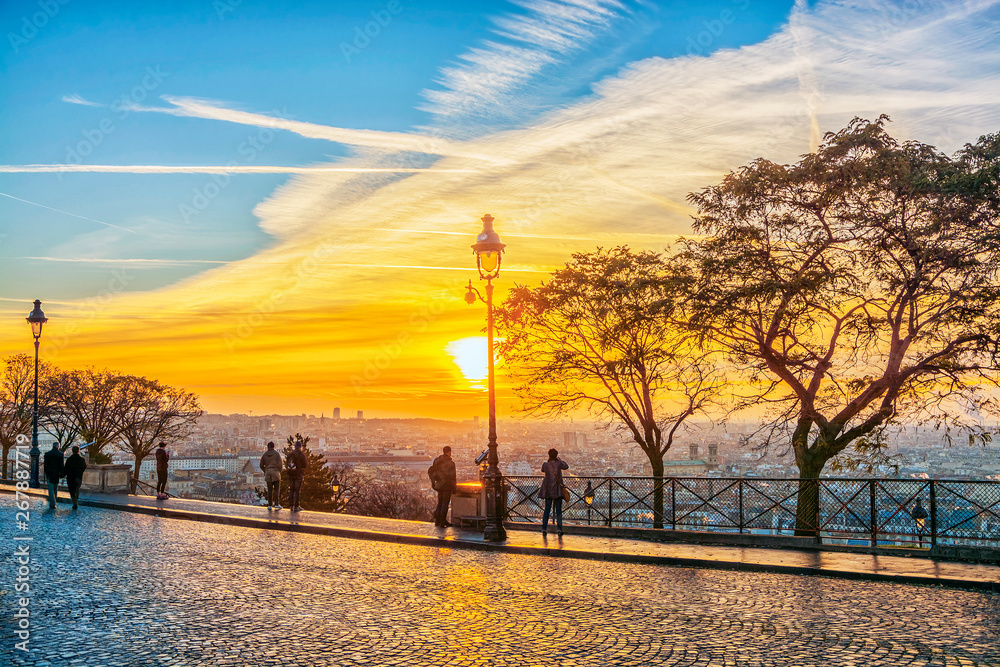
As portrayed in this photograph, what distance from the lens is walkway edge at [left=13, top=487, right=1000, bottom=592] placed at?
12.0 m

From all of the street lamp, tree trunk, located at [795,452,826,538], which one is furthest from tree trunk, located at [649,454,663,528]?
tree trunk, located at [795,452,826,538]

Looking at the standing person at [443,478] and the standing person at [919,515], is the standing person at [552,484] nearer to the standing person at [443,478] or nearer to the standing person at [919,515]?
the standing person at [443,478]

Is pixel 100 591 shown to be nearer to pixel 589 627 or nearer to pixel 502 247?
pixel 589 627

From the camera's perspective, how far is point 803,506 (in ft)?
57.7

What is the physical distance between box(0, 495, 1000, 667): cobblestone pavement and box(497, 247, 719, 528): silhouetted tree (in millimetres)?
13214

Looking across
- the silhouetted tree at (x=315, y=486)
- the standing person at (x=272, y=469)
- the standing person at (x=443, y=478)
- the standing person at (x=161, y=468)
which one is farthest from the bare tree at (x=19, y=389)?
the standing person at (x=443, y=478)

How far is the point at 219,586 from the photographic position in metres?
10.8

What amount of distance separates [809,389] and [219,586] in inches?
648

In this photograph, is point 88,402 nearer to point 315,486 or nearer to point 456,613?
point 315,486

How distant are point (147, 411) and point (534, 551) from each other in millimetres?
45808

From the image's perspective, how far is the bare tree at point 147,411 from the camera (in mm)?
52625

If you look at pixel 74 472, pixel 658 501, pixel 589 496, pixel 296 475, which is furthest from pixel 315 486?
pixel 658 501

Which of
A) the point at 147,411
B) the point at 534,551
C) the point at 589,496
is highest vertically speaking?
the point at 147,411

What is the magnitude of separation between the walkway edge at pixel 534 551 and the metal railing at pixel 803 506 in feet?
9.17
